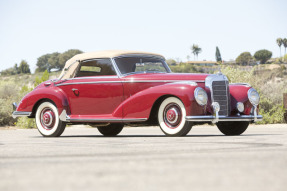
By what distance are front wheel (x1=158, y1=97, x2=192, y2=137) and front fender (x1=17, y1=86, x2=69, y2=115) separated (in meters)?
2.61

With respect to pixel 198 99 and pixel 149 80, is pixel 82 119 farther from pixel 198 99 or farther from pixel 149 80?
pixel 198 99

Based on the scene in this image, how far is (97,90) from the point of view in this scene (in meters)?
11.2

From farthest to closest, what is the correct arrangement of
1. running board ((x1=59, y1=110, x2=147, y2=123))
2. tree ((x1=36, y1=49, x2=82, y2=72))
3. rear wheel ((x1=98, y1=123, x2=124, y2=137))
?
tree ((x1=36, y1=49, x2=82, y2=72))
rear wheel ((x1=98, y1=123, x2=124, y2=137))
running board ((x1=59, y1=110, x2=147, y2=123))

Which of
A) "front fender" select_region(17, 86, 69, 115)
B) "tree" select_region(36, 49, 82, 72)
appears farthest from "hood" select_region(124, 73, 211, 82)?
"tree" select_region(36, 49, 82, 72)

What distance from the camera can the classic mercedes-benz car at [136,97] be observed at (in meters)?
9.85

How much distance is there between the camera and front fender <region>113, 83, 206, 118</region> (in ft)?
31.6

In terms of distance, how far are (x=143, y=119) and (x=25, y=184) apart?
6291mm

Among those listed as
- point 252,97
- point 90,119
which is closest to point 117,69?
point 90,119

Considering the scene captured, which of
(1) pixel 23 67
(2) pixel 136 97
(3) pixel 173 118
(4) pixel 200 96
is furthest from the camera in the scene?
(1) pixel 23 67

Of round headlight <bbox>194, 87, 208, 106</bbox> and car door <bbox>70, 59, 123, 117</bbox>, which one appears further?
car door <bbox>70, 59, 123, 117</bbox>

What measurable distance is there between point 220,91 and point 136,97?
5.78 ft

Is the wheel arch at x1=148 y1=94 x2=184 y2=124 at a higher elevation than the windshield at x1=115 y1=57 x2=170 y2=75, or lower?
lower

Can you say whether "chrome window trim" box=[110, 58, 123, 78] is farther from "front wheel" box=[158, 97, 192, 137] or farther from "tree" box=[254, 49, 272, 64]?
"tree" box=[254, 49, 272, 64]

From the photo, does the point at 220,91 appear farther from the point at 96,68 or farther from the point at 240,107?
the point at 96,68
